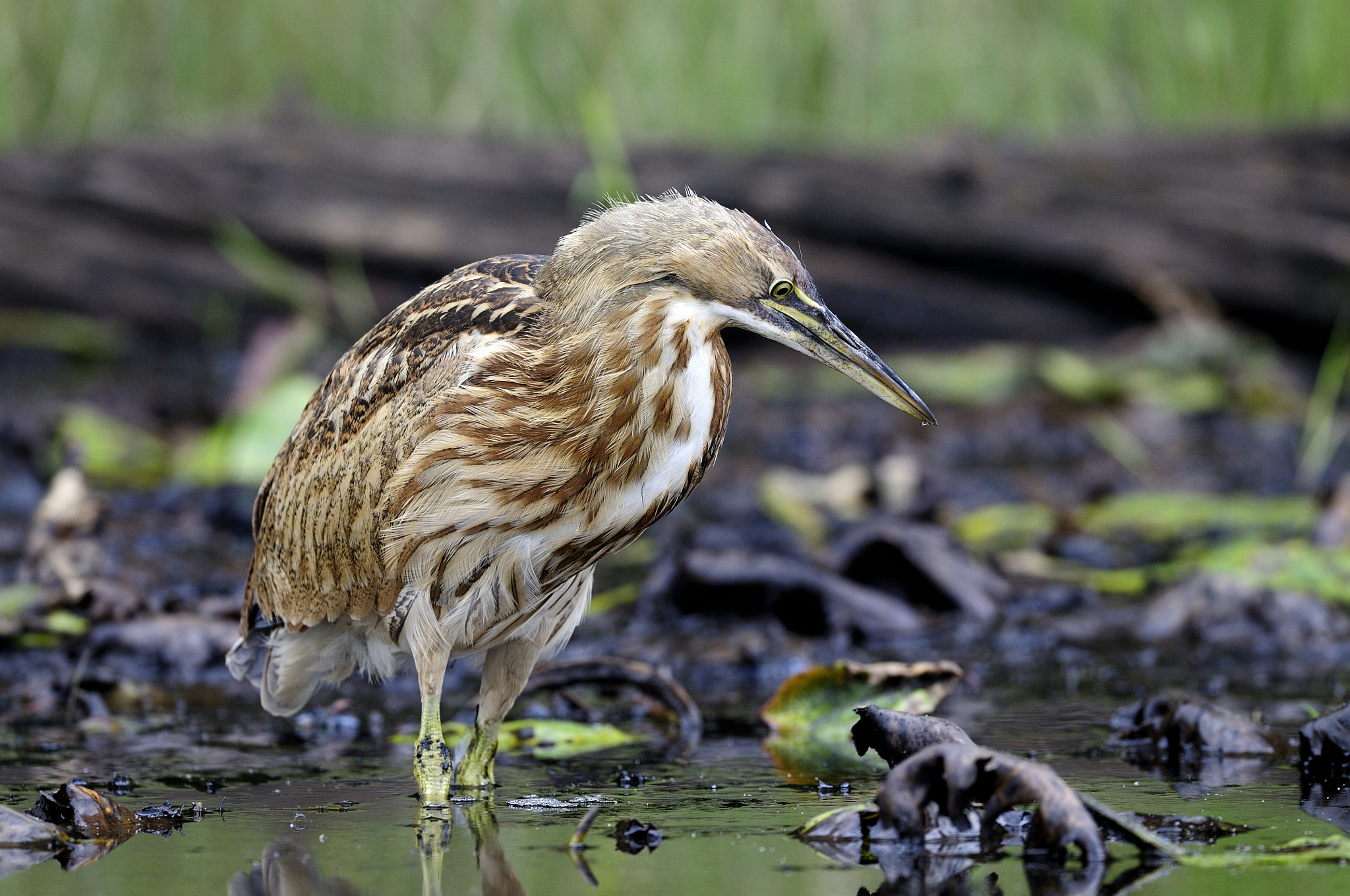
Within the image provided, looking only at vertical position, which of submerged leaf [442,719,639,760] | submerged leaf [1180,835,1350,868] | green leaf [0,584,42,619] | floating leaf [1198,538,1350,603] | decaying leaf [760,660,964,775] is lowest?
submerged leaf [1180,835,1350,868]

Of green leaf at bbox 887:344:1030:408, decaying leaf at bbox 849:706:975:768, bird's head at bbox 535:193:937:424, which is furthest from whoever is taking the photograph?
green leaf at bbox 887:344:1030:408

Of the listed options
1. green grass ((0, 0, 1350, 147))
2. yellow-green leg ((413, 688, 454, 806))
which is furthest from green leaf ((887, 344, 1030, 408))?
yellow-green leg ((413, 688, 454, 806))

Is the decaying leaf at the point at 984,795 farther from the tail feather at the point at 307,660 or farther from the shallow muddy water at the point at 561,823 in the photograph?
the tail feather at the point at 307,660

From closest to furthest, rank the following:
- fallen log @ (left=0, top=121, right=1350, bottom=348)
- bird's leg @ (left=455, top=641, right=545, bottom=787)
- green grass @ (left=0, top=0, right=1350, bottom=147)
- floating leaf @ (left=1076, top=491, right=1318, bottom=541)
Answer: bird's leg @ (left=455, top=641, right=545, bottom=787) < floating leaf @ (left=1076, top=491, right=1318, bottom=541) < fallen log @ (left=0, top=121, right=1350, bottom=348) < green grass @ (left=0, top=0, right=1350, bottom=147)

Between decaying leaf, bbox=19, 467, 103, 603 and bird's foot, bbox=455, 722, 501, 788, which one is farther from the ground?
decaying leaf, bbox=19, 467, 103, 603

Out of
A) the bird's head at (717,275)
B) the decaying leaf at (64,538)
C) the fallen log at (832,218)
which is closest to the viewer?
the bird's head at (717,275)

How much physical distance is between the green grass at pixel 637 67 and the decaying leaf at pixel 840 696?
22.8 ft

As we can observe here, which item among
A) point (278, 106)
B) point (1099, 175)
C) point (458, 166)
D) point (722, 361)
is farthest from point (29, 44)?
point (722, 361)

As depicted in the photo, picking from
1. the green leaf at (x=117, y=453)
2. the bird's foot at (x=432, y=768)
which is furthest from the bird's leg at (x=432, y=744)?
the green leaf at (x=117, y=453)

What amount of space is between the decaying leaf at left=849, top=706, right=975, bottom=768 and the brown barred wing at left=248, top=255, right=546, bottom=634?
127cm

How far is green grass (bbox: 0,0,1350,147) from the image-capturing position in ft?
37.4

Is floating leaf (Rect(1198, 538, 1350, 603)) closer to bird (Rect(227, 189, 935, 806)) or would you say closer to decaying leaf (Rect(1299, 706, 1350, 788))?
decaying leaf (Rect(1299, 706, 1350, 788))

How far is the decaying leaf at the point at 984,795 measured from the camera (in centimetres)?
310

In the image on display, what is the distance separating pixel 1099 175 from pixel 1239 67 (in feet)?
4.45
